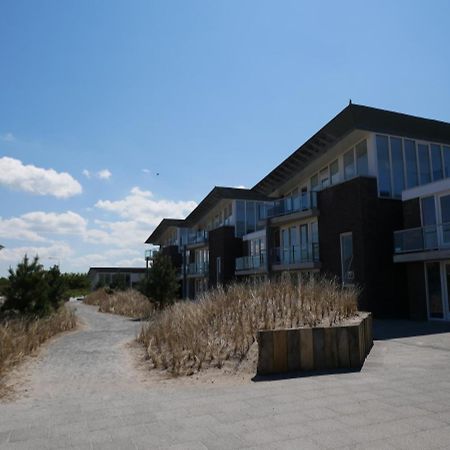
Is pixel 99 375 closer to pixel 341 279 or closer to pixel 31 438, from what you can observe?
pixel 31 438

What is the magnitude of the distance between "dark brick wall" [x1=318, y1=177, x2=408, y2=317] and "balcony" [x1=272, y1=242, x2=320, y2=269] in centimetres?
226

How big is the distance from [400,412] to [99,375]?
19.5ft

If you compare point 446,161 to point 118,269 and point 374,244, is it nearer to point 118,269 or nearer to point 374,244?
point 374,244

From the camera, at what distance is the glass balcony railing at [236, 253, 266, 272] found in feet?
94.6

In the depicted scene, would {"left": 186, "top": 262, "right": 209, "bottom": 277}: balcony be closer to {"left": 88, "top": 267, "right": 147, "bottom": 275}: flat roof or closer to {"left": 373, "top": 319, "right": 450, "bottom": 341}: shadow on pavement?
{"left": 373, "top": 319, "right": 450, "bottom": 341}: shadow on pavement

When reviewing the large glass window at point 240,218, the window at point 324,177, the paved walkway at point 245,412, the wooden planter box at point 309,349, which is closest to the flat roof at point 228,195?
the large glass window at point 240,218

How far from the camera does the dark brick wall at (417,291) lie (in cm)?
1795

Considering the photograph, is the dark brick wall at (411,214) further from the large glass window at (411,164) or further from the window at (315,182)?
the window at (315,182)

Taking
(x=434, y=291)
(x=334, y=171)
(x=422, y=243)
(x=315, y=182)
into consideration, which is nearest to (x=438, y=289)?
(x=434, y=291)

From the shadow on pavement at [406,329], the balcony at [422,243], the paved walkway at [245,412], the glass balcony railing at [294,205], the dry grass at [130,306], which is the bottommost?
the paved walkway at [245,412]

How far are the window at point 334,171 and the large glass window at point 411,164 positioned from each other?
3.41 meters

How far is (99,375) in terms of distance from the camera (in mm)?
9125

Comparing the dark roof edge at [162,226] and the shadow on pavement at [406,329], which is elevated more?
the dark roof edge at [162,226]

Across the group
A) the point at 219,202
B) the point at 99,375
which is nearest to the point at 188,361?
the point at 99,375
